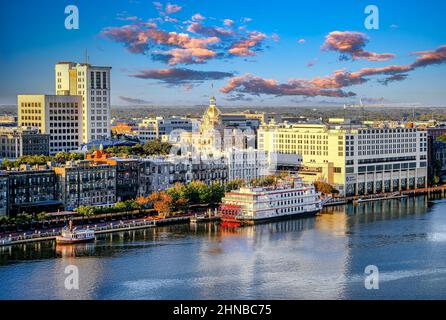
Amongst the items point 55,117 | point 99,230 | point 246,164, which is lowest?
point 99,230

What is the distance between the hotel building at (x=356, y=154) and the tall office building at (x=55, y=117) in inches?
182

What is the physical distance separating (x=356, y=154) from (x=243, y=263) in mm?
9578

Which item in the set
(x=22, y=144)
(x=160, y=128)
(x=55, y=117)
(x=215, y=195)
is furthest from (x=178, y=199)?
(x=160, y=128)

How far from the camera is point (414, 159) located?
22953mm

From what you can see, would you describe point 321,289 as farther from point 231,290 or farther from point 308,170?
point 308,170

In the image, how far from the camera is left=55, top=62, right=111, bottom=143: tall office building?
24594 mm

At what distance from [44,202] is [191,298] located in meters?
6.11

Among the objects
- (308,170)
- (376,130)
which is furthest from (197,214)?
(376,130)

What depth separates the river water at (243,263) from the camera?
10.7m

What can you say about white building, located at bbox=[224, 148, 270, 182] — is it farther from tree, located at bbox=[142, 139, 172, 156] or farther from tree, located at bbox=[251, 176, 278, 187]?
tree, located at bbox=[142, 139, 172, 156]

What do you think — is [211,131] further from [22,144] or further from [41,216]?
[41,216]

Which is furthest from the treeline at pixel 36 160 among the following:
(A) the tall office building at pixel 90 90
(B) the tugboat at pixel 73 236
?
(A) the tall office building at pixel 90 90

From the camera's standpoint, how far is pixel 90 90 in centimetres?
2470

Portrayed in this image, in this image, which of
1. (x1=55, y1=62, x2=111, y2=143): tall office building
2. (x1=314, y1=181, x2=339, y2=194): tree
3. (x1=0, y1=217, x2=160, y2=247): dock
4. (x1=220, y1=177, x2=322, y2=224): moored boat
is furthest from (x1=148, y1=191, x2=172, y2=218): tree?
(x1=55, y1=62, x2=111, y2=143): tall office building
